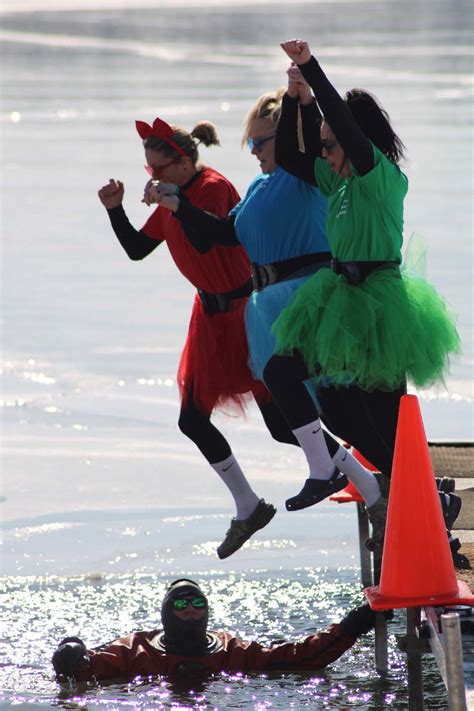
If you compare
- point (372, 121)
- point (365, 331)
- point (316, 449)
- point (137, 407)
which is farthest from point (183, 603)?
point (137, 407)

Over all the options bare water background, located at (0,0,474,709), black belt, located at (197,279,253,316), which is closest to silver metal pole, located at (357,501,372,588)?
bare water background, located at (0,0,474,709)

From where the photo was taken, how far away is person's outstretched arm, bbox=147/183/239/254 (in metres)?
6.41

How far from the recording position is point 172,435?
36.0ft

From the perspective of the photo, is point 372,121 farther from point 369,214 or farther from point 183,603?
point 183,603

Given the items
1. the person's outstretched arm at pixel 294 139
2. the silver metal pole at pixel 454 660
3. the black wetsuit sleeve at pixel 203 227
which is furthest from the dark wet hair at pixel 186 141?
the silver metal pole at pixel 454 660

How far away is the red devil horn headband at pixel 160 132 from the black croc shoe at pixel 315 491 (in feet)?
5.05

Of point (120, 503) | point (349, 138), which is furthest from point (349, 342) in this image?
point (120, 503)

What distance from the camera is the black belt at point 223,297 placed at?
6879 millimetres

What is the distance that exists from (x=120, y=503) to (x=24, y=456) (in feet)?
4.07

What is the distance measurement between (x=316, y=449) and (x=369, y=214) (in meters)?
0.90

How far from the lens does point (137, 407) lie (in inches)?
459

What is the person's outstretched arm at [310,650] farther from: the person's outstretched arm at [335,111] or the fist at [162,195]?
the person's outstretched arm at [335,111]

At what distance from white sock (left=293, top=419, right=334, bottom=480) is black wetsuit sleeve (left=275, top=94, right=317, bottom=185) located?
0.94 meters

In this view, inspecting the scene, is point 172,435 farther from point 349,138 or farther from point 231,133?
point 231,133
